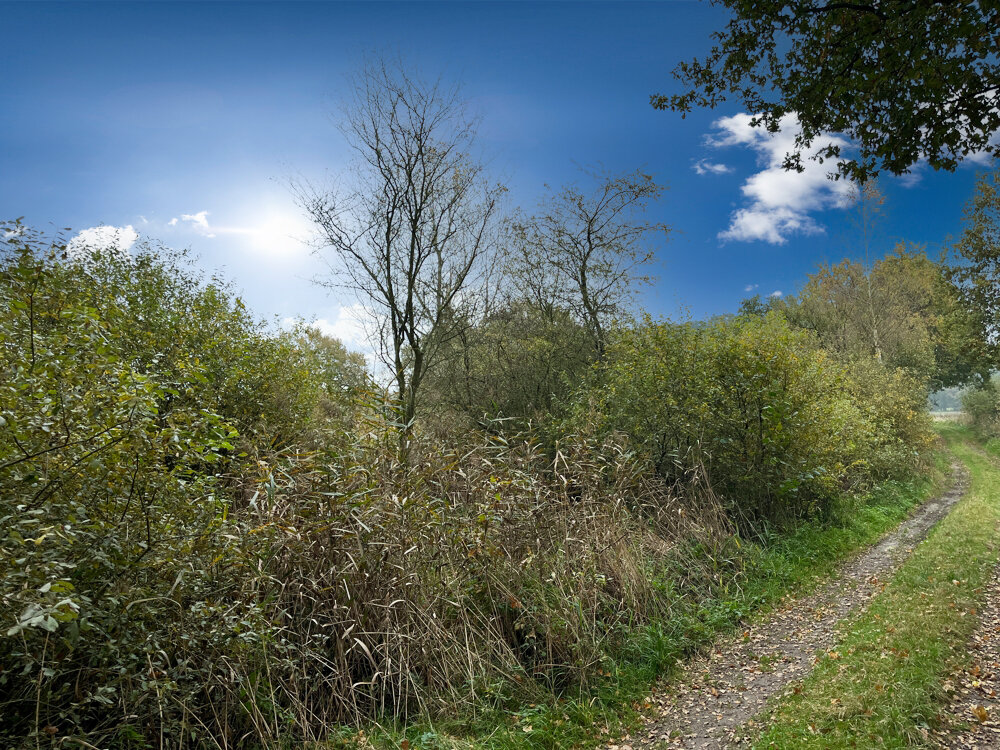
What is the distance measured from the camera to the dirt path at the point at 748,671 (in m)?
4.70

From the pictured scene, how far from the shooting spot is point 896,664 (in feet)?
17.0

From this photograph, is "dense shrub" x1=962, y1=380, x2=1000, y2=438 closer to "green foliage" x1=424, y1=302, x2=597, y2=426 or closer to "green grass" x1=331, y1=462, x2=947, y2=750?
"green foliage" x1=424, y1=302, x2=597, y2=426

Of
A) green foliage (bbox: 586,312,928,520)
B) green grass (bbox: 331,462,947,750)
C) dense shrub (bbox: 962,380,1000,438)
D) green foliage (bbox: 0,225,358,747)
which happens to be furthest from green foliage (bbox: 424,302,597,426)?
dense shrub (bbox: 962,380,1000,438)

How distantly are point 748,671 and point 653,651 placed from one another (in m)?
1.01

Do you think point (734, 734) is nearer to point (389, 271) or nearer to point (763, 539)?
point (763, 539)

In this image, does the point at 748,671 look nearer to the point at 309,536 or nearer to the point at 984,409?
the point at 309,536

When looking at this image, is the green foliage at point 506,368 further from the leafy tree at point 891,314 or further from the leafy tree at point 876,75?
the leafy tree at point 891,314

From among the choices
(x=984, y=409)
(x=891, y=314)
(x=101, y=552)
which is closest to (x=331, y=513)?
(x=101, y=552)

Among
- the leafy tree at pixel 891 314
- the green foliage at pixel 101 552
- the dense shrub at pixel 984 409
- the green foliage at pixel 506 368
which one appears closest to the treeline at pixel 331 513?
the green foliage at pixel 101 552

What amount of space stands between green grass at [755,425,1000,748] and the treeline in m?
1.35

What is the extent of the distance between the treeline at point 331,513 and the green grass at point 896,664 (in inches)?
53.3

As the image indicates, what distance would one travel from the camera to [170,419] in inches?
169

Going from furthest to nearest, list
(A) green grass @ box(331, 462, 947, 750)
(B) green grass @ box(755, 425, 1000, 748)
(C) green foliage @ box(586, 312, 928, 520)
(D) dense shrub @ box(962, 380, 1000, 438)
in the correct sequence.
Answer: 1. (D) dense shrub @ box(962, 380, 1000, 438)
2. (C) green foliage @ box(586, 312, 928, 520)
3. (A) green grass @ box(331, 462, 947, 750)
4. (B) green grass @ box(755, 425, 1000, 748)

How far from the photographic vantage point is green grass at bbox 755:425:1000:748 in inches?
171
